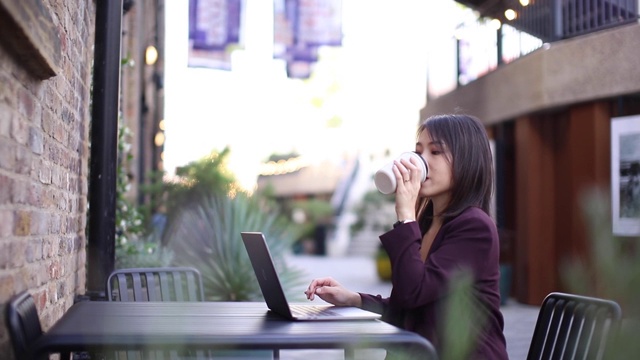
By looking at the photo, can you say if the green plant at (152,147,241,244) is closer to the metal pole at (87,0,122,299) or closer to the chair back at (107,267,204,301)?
Answer: the metal pole at (87,0,122,299)

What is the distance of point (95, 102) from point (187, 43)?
10.3 meters

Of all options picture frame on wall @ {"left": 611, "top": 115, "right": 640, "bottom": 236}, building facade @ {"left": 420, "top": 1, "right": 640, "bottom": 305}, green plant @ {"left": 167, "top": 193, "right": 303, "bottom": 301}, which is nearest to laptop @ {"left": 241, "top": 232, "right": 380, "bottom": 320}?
green plant @ {"left": 167, "top": 193, "right": 303, "bottom": 301}

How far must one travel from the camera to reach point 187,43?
14.4 m

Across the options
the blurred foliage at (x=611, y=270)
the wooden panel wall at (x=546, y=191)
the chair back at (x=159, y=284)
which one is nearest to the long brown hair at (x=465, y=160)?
the blurred foliage at (x=611, y=270)

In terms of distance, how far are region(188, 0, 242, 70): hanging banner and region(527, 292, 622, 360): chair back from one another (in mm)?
11834

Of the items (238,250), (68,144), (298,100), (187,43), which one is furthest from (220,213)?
(298,100)

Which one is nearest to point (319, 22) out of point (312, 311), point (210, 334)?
point (312, 311)

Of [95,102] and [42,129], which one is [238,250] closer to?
[95,102]

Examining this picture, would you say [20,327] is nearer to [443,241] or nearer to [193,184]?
[443,241]

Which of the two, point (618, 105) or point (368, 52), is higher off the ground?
point (368, 52)

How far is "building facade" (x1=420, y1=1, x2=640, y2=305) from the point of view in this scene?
11039 mm

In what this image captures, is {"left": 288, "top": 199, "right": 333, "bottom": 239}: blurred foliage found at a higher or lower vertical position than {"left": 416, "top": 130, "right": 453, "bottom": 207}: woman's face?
lower

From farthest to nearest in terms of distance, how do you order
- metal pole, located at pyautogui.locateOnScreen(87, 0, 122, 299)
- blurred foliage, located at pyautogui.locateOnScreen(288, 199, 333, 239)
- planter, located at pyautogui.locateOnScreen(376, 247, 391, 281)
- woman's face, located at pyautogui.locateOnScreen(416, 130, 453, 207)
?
1. blurred foliage, located at pyautogui.locateOnScreen(288, 199, 333, 239)
2. planter, located at pyautogui.locateOnScreen(376, 247, 391, 281)
3. metal pole, located at pyautogui.locateOnScreen(87, 0, 122, 299)
4. woman's face, located at pyautogui.locateOnScreen(416, 130, 453, 207)

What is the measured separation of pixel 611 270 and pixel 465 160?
1586 millimetres
